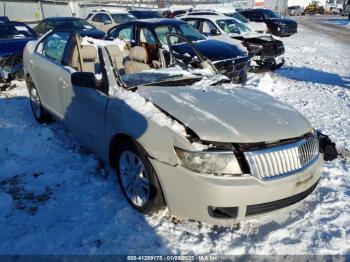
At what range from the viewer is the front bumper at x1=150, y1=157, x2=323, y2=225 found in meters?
2.58

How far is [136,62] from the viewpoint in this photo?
Answer: 4270 mm

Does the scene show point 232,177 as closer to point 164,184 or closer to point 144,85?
point 164,184

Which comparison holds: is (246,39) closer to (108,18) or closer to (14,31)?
(14,31)

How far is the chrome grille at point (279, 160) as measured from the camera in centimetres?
265

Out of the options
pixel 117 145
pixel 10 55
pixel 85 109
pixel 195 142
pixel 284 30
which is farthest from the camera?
pixel 284 30

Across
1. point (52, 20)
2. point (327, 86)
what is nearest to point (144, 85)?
point (327, 86)

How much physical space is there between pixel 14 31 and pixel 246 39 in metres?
6.47

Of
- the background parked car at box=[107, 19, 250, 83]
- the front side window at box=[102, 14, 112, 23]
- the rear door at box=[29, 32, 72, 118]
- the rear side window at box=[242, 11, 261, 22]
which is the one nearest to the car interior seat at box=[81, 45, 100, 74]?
the rear door at box=[29, 32, 72, 118]

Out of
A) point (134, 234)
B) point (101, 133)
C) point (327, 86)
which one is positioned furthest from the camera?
point (327, 86)

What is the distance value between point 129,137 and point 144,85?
711mm

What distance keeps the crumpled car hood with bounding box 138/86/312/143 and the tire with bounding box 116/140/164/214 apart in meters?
0.46

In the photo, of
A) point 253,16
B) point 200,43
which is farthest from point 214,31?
point 253,16

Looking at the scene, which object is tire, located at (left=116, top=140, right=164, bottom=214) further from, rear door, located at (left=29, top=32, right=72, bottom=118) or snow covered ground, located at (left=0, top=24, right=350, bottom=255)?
rear door, located at (left=29, top=32, right=72, bottom=118)

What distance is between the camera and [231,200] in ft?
8.52
